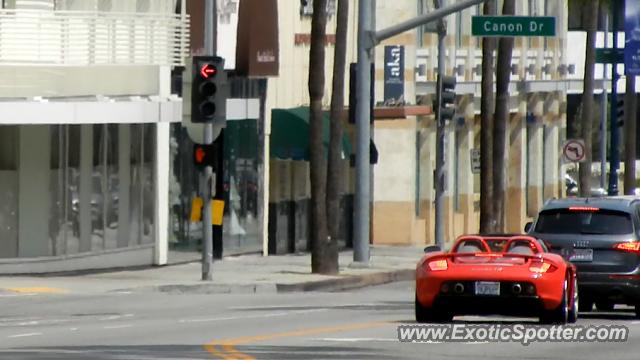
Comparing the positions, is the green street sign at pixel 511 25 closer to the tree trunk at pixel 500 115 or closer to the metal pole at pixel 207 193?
the metal pole at pixel 207 193

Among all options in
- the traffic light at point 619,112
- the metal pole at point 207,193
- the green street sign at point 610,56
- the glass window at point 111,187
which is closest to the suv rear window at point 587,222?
the metal pole at point 207,193

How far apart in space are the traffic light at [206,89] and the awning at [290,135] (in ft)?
35.2

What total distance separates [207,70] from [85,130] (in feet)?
15.2

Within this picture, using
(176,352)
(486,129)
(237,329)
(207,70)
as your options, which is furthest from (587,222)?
(486,129)

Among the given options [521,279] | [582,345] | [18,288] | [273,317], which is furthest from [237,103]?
[582,345]

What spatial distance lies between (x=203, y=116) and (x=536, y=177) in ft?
116

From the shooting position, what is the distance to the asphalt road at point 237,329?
64.7 ft

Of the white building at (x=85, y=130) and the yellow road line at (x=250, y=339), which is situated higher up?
the white building at (x=85, y=130)

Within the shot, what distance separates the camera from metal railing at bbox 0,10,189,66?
121 feet

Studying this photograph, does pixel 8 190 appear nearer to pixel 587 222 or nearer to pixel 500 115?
pixel 587 222

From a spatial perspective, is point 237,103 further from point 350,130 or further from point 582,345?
point 582,345

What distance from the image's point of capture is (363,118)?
41.9 m

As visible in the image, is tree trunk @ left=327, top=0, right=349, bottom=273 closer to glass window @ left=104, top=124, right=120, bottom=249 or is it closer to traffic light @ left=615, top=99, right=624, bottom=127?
glass window @ left=104, top=124, right=120, bottom=249

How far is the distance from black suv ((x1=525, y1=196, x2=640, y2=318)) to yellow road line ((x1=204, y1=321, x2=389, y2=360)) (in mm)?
3379
